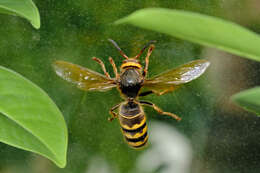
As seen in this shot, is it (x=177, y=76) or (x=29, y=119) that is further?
(x=177, y=76)

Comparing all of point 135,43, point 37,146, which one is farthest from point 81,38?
point 37,146

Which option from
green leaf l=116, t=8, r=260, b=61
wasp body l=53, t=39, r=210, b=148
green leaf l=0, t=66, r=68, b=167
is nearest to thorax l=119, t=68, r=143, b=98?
wasp body l=53, t=39, r=210, b=148

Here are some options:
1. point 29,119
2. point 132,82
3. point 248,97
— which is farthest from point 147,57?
point 248,97

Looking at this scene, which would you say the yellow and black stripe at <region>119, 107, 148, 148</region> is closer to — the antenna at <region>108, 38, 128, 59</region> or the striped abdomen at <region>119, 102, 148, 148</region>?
the striped abdomen at <region>119, 102, 148, 148</region>

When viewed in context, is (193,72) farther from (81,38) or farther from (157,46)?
(81,38)

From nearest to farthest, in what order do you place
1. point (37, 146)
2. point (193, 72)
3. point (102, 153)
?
point (37, 146), point (193, 72), point (102, 153)

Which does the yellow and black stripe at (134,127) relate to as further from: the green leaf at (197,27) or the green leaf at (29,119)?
the green leaf at (197,27)

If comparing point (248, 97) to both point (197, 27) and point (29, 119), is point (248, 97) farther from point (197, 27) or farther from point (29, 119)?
point (29, 119)
